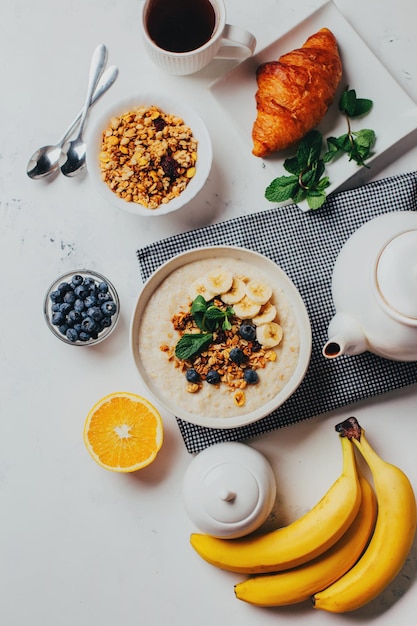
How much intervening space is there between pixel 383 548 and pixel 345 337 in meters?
0.54

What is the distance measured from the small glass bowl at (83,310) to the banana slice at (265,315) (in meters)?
0.34

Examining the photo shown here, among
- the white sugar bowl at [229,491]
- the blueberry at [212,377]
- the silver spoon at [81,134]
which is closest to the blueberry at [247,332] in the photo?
the blueberry at [212,377]

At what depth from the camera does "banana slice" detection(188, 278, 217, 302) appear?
4.45 ft

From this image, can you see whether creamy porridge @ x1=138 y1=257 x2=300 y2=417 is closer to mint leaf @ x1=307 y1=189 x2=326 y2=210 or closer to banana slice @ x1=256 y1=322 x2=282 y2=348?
banana slice @ x1=256 y1=322 x2=282 y2=348

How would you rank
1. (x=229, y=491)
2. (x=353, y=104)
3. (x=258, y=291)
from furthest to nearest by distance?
(x=353, y=104) < (x=258, y=291) < (x=229, y=491)

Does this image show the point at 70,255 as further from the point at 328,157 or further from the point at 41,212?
the point at 328,157

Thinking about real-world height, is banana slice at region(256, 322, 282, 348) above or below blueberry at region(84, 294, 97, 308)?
below

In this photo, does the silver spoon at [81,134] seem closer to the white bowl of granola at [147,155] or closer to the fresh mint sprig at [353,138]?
the white bowl of granola at [147,155]

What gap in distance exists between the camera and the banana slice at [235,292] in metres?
1.36

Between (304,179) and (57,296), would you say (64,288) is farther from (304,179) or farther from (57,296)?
(304,179)

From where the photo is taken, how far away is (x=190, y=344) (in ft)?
4.39

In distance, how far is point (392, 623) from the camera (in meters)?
1.49

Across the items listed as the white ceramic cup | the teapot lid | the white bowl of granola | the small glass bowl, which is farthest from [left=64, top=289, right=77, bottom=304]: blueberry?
the teapot lid

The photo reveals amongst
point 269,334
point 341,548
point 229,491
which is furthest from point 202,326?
point 341,548
